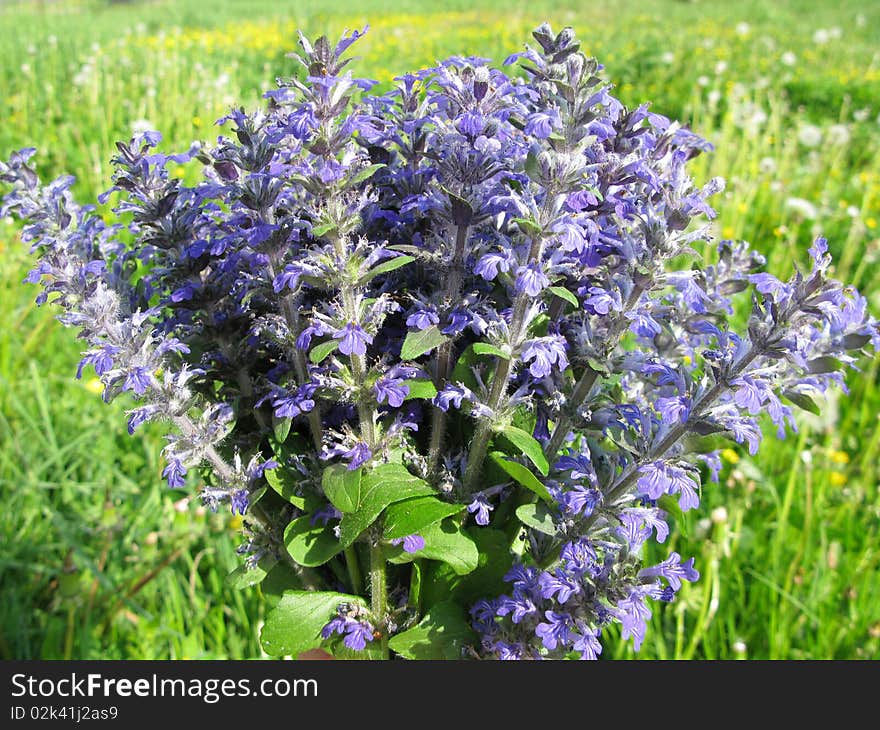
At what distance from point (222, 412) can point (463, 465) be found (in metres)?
0.43

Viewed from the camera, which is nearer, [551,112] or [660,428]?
[551,112]

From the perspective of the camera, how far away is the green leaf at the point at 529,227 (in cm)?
101

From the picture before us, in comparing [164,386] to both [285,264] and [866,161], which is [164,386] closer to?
[285,264]

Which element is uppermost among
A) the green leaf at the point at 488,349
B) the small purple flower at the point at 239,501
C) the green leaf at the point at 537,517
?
the green leaf at the point at 488,349

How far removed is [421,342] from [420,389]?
8 centimetres

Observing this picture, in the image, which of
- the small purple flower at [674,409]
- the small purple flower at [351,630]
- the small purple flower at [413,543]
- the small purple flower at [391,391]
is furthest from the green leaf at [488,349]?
the small purple flower at [351,630]

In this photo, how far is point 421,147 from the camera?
1.28 meters

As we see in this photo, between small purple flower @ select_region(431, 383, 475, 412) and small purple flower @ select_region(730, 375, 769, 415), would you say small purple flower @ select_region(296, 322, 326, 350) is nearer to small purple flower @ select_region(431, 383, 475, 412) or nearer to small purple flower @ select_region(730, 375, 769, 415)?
small purple flower @ select_region(431, 383, 475, 412)

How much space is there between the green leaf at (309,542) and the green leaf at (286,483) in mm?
35

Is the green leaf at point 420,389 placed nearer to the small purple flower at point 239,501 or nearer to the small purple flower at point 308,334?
the small purple flower at point 308,334

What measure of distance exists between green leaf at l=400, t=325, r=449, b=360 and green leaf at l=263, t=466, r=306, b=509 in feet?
1.18

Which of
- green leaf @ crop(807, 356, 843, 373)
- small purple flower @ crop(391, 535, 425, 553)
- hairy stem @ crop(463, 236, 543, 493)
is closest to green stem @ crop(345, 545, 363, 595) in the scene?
small purple flower @ crop(391, 535, 425, 553)

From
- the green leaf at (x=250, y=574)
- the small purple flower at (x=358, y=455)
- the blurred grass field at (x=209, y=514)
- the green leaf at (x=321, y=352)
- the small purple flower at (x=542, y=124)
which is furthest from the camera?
the blurred grass field at (x=209, y=514)
